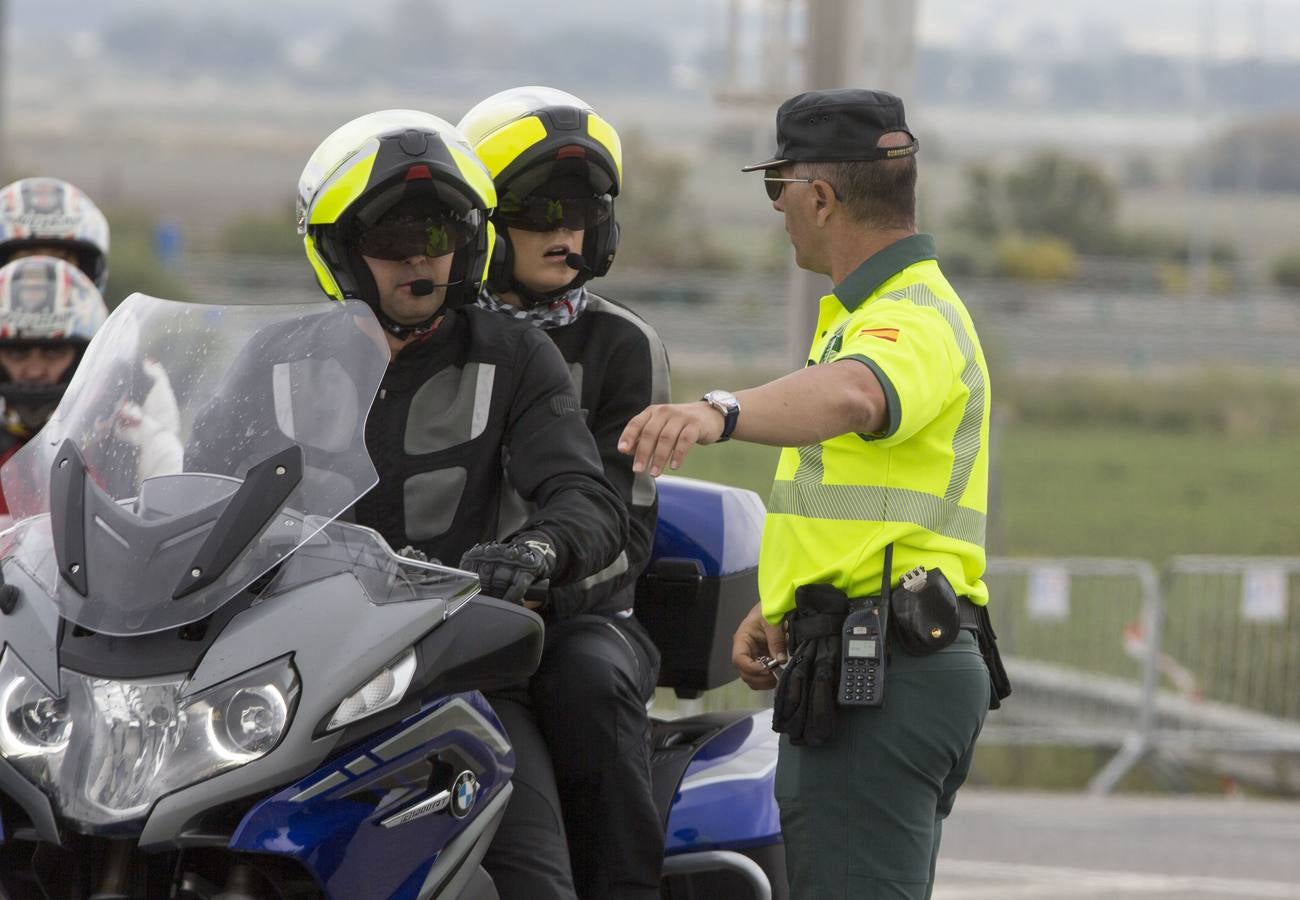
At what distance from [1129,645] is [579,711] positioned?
9.35 metres

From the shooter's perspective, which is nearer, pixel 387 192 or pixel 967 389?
pixel 387 192

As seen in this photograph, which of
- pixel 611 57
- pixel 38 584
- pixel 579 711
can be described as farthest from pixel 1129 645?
pixel 611 57

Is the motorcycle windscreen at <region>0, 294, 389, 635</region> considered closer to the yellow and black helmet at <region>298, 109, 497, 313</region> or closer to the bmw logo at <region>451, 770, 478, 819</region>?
the yellow and black helmet at <region>298, 109, 497, 313</region>

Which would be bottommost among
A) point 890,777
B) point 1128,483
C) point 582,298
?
point 1128,483

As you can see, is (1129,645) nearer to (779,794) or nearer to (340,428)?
(779,794)

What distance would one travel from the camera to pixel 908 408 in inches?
136

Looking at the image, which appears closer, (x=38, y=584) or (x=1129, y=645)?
(x=38, y=584)

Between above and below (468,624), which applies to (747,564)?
below

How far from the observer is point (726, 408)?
10.8 ft

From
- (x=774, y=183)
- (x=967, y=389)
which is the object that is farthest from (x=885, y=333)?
(x=774, y=183)

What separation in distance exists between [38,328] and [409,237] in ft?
8.01

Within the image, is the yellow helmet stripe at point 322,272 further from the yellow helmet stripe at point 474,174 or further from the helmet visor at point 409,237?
the yellow helmet stripe at point 474,174

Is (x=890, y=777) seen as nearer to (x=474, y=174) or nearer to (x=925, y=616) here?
(x=925, y=616)

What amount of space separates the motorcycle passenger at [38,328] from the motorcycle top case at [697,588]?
2.02 meters
